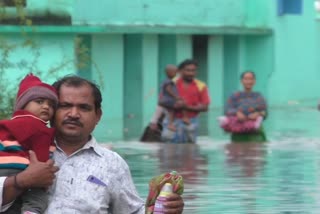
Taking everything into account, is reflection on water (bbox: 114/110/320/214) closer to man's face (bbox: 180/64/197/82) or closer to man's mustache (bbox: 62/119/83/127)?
man's face (bbox: 180/64/197/82)

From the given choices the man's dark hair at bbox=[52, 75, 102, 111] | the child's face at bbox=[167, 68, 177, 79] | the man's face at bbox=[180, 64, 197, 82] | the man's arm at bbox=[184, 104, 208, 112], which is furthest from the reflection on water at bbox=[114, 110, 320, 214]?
the man's dark hair at bbox=[52, 75, 102, 111]

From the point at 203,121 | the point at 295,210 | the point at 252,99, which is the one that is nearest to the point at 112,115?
the point at 203,121

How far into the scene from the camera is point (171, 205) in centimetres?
546

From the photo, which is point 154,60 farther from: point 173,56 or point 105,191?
point 105,191

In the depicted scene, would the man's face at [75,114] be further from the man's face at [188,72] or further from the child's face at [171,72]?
the child's face at [171,72]

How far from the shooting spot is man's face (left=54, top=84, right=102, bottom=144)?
18.3 ft

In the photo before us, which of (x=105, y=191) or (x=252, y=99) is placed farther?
(x=252, y=99)

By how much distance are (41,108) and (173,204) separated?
0.69 metres

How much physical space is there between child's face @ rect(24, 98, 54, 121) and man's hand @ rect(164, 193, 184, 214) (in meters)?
0.62

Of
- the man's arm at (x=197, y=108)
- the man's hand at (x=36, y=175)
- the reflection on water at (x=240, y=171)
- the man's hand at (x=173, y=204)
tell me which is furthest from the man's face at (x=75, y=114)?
the man's arm at (x=197, y=108)

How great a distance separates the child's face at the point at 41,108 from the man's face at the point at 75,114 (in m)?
0.08

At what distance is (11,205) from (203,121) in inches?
806

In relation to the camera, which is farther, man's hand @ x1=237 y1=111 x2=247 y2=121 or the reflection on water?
man's hand @ x1=237 y1=111 x2=247 y2=121

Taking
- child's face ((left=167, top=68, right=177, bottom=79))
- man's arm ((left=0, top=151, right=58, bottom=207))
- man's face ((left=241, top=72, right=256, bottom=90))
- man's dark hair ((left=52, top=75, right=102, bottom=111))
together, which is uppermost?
man's dark hair ((left=52, top=75, right=102, bottom=111))
